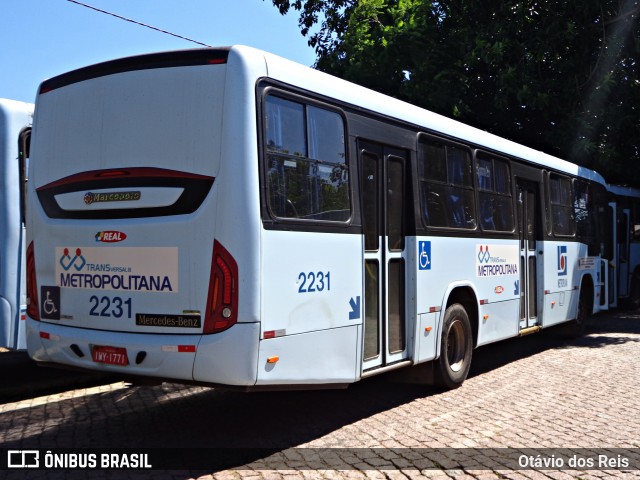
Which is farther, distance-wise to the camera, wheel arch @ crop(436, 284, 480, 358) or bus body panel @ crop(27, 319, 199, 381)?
wheel arch @ crop(436, 284, 480, 358)

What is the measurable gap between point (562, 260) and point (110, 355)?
8.37 m

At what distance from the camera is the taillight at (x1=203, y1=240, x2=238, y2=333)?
5094 mm

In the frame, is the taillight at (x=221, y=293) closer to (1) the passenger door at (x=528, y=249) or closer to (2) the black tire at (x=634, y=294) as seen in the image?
(1) the passenger door at (x=528, y=249)

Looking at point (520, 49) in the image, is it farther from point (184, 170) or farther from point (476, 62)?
point (184, 170)

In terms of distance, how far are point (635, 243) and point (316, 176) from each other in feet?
50.2

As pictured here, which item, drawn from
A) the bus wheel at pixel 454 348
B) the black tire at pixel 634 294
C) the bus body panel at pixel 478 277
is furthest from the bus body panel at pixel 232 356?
the black tire at pixel 634 294

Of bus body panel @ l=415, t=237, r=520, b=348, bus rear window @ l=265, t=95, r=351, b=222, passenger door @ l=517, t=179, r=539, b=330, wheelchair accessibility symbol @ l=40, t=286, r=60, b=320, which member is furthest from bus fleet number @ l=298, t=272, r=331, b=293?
passenger door @ l=517, t=179, r=539, b=330

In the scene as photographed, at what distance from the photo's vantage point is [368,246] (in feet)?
21.6

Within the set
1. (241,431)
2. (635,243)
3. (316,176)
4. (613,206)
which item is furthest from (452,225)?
(635,243)

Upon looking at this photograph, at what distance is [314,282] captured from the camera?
18.9 ft

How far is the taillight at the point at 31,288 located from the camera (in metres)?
6.17

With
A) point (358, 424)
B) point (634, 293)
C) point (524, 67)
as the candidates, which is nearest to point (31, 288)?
point (358, 424)

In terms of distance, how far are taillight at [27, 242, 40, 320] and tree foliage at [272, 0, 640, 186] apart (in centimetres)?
1310

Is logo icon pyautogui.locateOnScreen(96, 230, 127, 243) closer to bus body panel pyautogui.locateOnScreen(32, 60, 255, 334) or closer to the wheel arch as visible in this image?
bus body panel pyautogui.locateOnScreen(32, 60, 255, 334)
